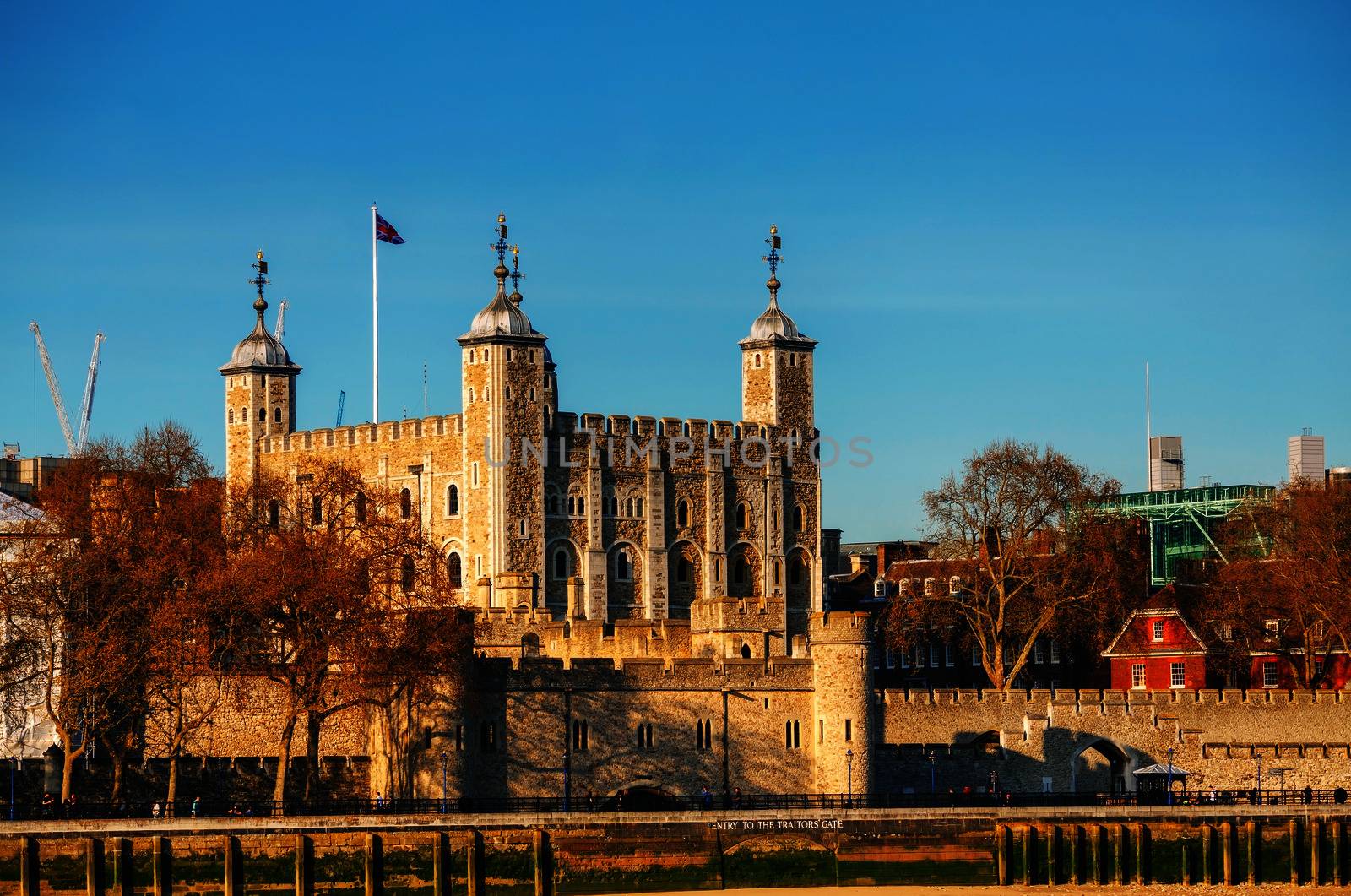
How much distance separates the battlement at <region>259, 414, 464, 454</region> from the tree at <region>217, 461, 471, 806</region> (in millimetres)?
20332

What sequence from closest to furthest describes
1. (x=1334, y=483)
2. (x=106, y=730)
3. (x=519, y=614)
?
(x=106, y=730) < (x=519, y=614) < (x=1334, y=483)

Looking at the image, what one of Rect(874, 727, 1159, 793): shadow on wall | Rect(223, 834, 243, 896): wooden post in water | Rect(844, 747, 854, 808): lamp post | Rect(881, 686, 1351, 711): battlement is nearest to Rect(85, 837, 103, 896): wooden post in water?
Rect(223, 834, 243, 896): wooden post in water

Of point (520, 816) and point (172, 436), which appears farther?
point (172, 436)

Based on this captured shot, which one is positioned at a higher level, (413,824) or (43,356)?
(43,356)

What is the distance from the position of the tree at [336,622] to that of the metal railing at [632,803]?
1777 millimetres

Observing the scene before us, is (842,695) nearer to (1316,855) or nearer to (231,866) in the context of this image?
(1316,855)

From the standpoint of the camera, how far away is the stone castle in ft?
215

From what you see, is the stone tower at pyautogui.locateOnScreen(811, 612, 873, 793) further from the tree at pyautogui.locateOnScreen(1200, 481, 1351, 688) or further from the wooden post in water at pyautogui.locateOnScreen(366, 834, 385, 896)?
the tree at pyautogui.locateOnScreen(1200, 481, 1351, 688)

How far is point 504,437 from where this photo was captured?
9019 cm

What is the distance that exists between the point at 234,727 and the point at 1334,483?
41583mm

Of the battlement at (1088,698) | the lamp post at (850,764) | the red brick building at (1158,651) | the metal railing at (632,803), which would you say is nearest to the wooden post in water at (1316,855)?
the metal railing at (632,803)

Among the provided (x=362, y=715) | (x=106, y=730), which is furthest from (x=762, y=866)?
(x=106, y=730)

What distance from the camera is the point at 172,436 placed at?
289 feet

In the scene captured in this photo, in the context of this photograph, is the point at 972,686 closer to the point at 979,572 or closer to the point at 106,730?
the point at 979,572
